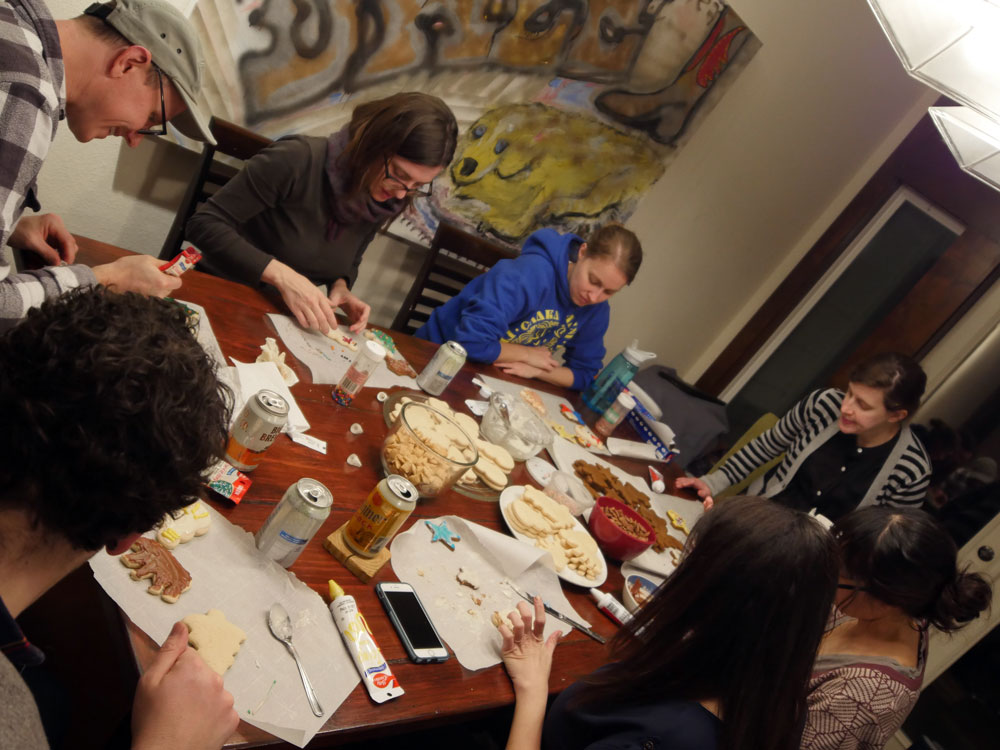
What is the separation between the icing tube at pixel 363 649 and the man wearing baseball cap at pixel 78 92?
0.78 m

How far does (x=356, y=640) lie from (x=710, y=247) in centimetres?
380

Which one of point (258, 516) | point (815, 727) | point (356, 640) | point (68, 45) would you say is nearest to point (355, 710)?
point (356, 640)

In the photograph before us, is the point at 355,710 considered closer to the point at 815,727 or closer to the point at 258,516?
the point at 258,516

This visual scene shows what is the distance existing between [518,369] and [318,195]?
968 millimetres

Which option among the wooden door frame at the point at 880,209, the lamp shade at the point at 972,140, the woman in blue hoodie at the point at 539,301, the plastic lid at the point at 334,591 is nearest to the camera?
the plastic lid at the point at 334,591

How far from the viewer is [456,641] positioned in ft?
4.04

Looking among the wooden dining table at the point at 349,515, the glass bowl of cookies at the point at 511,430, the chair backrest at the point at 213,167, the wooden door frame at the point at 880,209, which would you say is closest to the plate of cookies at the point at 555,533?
the wooden dining table at the point at 349,515

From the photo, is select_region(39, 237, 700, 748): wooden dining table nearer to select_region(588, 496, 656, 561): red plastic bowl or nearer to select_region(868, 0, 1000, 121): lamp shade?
select_region(588, 496, 656, 561): red plastic bowl

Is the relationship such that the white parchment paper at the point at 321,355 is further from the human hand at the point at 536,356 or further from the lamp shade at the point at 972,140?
the lamp shade at the point at 972,140

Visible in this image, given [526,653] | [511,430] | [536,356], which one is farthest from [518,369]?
[526,653]

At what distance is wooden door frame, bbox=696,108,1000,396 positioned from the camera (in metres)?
3.88

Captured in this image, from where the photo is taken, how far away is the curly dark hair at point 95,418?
0.71 meters

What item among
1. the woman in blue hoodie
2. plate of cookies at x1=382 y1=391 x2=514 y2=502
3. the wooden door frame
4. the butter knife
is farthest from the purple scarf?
the wooden door frame

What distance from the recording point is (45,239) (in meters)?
1.47
